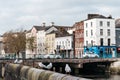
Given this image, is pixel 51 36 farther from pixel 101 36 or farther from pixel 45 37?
pixel 101 36

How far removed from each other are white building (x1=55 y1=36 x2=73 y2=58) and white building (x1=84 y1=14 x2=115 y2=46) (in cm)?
811

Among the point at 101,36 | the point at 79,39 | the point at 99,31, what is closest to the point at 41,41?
the point at 79,39

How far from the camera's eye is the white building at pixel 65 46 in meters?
101

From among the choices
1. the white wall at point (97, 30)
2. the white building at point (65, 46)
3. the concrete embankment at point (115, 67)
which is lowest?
the concrete embankment at point (115, 67)

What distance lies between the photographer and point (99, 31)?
300 feet

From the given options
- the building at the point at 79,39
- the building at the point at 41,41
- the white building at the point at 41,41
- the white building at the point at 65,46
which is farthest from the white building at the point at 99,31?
the white building at the point at 41,41

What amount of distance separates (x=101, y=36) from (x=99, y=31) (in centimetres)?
150

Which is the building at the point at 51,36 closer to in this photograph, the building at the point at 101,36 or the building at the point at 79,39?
the building at the point at 79,39

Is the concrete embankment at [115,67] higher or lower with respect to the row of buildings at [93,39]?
lower

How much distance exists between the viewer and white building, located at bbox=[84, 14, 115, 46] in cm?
9069

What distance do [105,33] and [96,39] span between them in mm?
3905

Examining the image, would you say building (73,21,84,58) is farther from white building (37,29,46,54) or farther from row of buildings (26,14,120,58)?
white building (37,29,46,54)

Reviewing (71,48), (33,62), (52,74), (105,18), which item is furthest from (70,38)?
(52,74)

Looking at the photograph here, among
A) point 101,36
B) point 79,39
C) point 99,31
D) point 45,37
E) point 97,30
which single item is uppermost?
point 97,30
